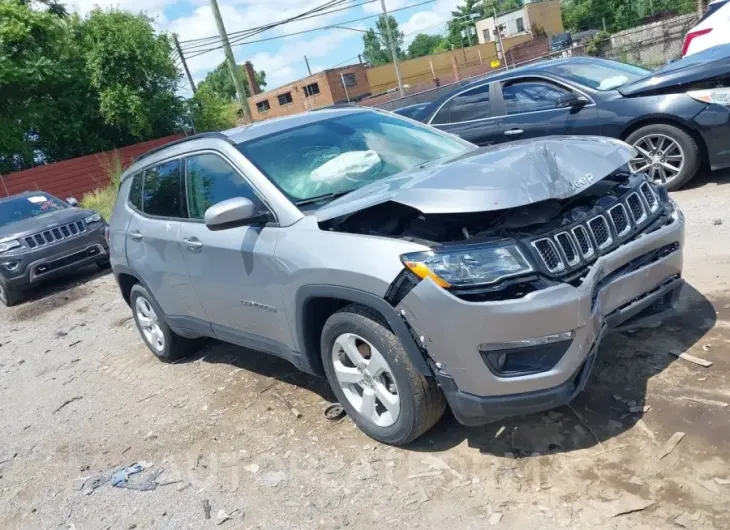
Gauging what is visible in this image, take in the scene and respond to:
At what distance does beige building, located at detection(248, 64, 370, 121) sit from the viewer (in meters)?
53.4

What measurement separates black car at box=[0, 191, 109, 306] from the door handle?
240 inches

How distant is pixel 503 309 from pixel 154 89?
26360mm

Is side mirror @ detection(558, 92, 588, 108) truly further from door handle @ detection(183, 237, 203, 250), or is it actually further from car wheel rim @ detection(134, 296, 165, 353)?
car wheel rim @ detection(134, 296, 165, 353)

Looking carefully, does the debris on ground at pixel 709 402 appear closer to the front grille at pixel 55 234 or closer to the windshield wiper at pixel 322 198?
the windshield wiper at pixel 322 198

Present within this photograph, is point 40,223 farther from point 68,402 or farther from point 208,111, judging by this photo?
point 208,111

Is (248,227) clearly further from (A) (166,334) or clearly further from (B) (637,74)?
(B) (637,74)

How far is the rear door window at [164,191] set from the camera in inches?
180

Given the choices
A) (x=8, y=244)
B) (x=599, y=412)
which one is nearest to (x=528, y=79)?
(x=599, y=412)

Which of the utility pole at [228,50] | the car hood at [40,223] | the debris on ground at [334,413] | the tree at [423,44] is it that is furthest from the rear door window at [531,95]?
the tree at [423,44]

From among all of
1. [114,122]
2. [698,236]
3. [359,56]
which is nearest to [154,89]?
[114,122]

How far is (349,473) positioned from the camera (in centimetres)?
335

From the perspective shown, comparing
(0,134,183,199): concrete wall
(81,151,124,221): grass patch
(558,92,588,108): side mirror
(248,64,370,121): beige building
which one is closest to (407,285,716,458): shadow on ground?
(558,92,588,108): side mirror

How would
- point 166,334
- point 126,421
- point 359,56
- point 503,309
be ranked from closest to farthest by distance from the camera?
point 503,309 → point 126,421 → point 166,334 → point 359,56

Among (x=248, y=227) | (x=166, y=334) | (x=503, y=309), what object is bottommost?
(x=166, y=334)
